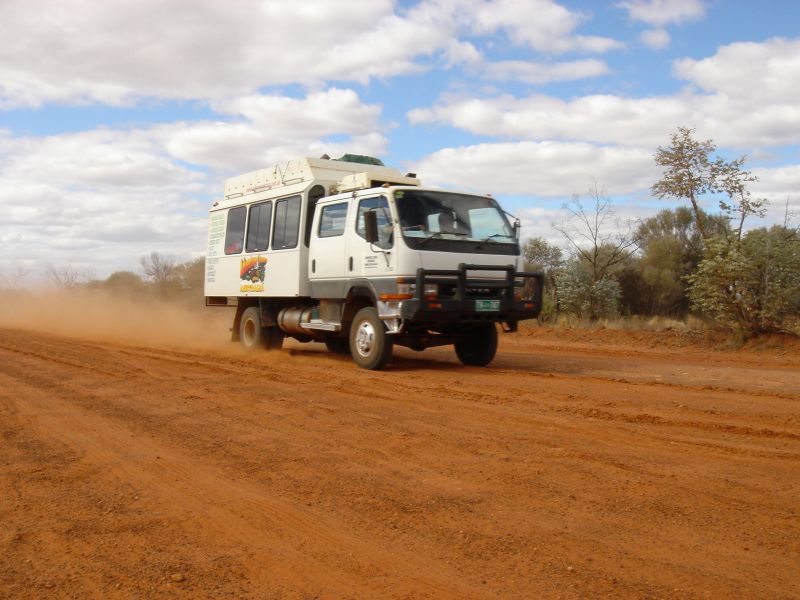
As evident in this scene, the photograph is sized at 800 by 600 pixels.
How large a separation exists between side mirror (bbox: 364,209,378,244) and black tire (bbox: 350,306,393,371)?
1.15 metres

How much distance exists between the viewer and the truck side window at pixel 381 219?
11.3 metres

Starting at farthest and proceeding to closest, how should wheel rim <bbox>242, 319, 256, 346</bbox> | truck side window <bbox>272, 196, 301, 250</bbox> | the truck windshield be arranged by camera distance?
wheel rim <bbox>242, 319, 256, 346</bbox>
truck side window <bbox>272, 196, 301, 250</bbox>
the truck windshield

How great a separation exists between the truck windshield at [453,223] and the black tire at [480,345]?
146 centimetres

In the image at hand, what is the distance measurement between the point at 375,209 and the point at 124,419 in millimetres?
5423

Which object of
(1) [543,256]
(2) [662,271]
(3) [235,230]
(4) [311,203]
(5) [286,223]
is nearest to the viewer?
(4) [311,203]

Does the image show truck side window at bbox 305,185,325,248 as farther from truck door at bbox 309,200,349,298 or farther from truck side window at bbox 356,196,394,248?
truck side window at bbox 356,196,394,248

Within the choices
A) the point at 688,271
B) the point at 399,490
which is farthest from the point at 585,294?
the point at 399,490

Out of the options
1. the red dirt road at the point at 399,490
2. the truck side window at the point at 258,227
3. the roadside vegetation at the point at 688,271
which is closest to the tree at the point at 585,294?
the roadside vegetation at the point at 688,271

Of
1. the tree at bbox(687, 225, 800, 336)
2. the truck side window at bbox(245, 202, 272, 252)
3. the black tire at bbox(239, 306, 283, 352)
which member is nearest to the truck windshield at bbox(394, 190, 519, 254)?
the truck side window at bbox(245, 202, 272, 252)

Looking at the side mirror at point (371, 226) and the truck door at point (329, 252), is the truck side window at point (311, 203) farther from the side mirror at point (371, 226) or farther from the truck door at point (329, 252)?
the side mirror at point (371, 226)

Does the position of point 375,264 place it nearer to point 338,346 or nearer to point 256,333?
point 338,346

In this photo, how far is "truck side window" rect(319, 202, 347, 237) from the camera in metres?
12.5

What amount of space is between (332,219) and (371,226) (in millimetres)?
1565

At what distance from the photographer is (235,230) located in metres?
15.8
